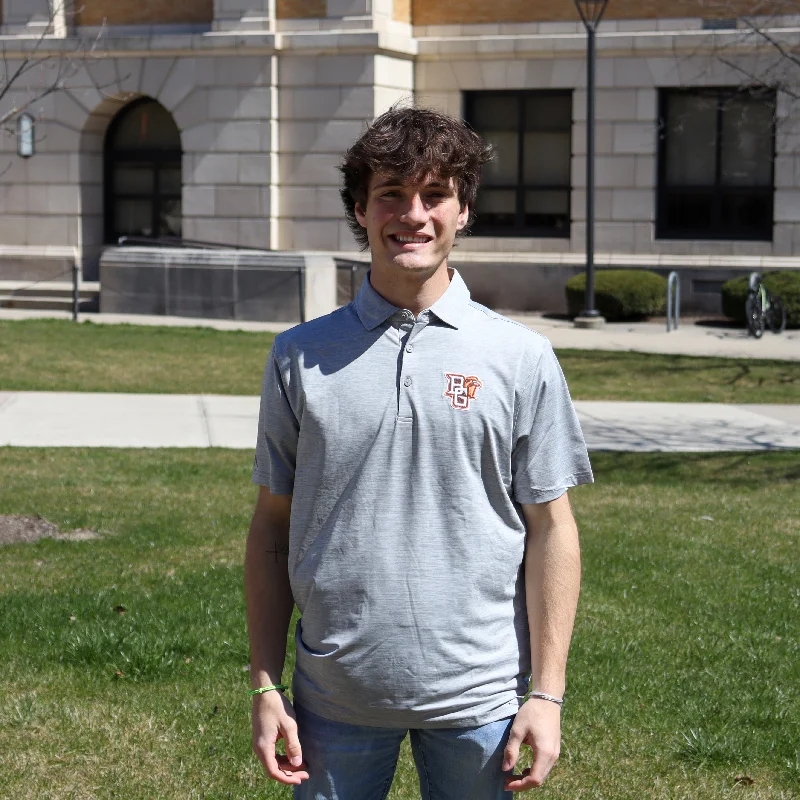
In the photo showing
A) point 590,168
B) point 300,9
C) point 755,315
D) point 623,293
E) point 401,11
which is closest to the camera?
point 755,315

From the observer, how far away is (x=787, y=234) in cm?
2442

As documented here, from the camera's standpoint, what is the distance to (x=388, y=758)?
9.55ft

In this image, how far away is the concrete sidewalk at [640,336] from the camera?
18906mm

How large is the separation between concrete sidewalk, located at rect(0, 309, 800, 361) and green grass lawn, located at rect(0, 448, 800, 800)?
9870 millimetres

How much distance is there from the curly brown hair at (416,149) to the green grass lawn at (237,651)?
97.2 inches

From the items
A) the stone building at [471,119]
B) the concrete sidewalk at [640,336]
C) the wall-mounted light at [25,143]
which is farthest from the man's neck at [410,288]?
the wall-mounted light at [25,143]

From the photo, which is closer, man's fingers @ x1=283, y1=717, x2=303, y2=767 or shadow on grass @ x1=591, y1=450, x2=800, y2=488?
man's fingers @ x1=283, y1=717, x2=303, y2=767

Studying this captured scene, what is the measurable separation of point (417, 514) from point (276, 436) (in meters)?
0.37

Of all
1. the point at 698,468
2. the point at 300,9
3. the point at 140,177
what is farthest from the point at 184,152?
the point at 698,468

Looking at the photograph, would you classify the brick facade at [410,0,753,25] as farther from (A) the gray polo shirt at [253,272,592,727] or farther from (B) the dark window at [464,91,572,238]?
(A) the gray polo shirt at [253,272,592,727]

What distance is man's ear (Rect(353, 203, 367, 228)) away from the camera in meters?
3.03

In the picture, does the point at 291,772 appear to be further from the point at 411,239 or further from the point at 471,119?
the point at 471,119

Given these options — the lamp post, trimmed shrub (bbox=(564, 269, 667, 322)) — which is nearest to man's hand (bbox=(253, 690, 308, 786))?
the lamp post

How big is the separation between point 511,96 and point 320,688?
929 inches
